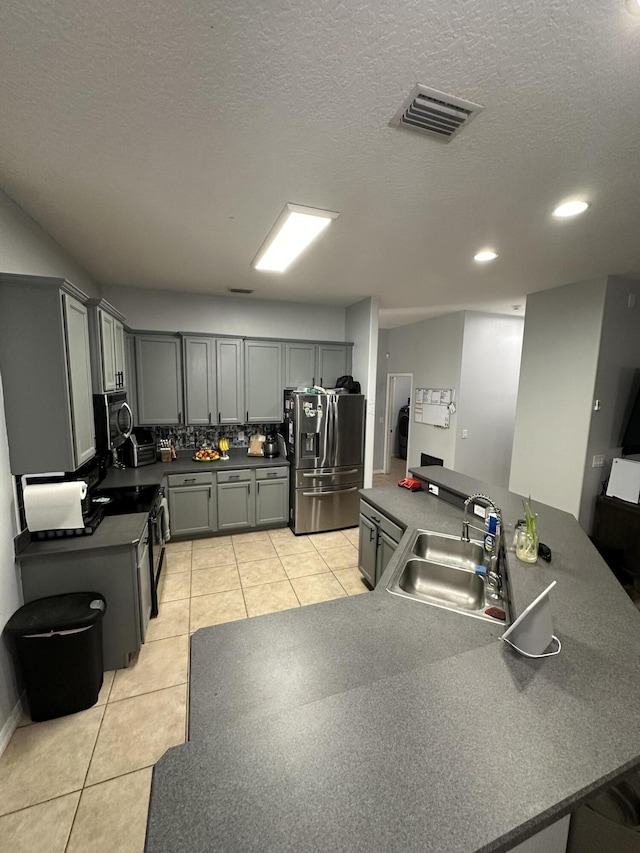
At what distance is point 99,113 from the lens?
1331 millimetres

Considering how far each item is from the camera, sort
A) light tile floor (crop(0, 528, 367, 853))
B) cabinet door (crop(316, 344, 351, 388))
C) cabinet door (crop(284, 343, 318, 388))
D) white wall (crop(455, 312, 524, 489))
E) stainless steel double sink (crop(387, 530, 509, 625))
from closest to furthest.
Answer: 1. light tile floor (crop(0, 528, 367, 853))
2. stainless steel double sink (crop(387, 530, 509, 625))
3. cabinet door (crop(284, 343, 318, 388))
4. cabinet door (crop(316, 344, 351, 388))
5. white wall (crop(455, 312, 524, 489))

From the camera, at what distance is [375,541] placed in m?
2.82

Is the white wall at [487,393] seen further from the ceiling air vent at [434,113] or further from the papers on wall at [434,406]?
the ceiling air vent at [434,113]

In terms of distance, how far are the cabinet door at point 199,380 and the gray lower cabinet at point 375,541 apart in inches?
91.3

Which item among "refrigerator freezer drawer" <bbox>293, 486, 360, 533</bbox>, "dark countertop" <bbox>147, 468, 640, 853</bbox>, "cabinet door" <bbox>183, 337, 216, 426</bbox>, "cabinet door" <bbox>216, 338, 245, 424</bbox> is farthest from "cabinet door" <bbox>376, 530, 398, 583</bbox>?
"cabinet door" <bbox>183, 337, 216, 426</bbox>

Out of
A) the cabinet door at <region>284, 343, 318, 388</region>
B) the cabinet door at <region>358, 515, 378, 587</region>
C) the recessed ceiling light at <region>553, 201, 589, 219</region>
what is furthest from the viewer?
the cabinet door at <region>284, 343, 318, 388</region>

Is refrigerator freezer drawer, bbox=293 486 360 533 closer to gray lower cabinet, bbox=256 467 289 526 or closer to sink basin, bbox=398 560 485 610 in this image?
gray lower cabinet, bbox=256 467 289 526

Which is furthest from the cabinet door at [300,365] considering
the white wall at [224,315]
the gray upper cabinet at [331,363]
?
the white wall at [224,315]

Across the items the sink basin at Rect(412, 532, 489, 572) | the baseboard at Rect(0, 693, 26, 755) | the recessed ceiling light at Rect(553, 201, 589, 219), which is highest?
the recessed ceiling light at Rect(553, 201, 589, 219)

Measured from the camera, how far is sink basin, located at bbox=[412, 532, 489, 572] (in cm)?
210

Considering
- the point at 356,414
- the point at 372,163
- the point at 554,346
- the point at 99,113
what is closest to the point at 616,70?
the point at 372,163

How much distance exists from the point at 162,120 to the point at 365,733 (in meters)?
2.11

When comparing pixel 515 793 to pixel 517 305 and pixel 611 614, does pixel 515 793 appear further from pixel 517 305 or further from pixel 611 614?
pixel 517 305

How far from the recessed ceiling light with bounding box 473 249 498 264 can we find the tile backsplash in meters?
3.02
